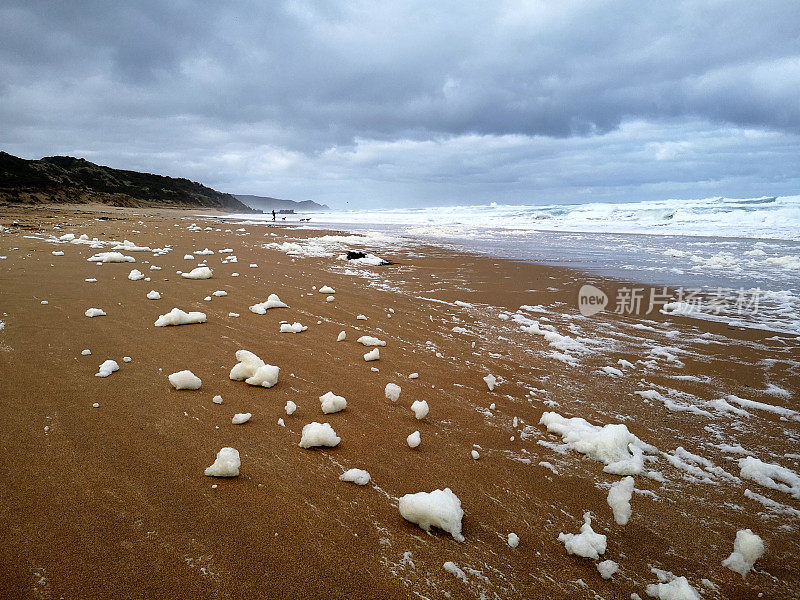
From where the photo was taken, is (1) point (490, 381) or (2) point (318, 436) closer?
(2) point (318, 436)

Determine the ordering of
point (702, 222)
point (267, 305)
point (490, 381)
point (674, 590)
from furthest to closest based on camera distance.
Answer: point (702, 222), point (267, 305), point (490, 381), point (674, 590)

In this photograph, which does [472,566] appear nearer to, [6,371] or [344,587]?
[344,587]

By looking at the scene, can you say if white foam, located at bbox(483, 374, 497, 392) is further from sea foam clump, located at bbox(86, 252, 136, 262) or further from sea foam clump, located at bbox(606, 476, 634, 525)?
sea foam clump, located at bbox(86, 252, 136, 262)

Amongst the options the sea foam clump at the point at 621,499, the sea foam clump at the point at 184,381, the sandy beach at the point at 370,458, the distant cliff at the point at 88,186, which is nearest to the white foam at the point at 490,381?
the sandy beach at the point at 370,458

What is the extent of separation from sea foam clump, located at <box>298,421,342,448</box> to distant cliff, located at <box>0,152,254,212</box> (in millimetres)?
34267

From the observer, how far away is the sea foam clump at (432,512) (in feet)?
5.32

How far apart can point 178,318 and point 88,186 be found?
59.1 m

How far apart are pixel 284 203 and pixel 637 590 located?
213 meters

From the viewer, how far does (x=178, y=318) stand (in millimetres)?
3691

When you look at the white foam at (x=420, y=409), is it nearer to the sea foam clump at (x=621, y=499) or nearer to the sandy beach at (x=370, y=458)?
the sandy beach at (x=370, y=458)

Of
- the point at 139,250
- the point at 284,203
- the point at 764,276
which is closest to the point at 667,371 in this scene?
the point at 764,276

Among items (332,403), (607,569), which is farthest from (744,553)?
(332,403)

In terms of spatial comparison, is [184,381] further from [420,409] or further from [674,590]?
[674,590]

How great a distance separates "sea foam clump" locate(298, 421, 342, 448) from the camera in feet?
6.81
